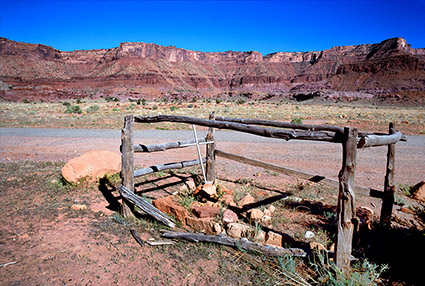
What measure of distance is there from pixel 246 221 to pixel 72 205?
3.24 m

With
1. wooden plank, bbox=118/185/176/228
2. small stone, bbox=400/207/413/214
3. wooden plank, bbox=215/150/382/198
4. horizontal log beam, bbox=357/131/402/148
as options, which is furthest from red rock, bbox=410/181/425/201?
wooden plank, bbox=118/185/176/228

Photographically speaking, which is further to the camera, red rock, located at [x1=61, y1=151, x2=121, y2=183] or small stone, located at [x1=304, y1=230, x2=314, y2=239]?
red rock, located at [x1=61, y1=151, x2=121, y2=183]

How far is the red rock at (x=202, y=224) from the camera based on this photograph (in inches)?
150

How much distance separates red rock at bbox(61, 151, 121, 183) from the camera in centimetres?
581

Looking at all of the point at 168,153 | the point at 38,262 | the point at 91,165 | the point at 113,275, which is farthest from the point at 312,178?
the point at 168,153

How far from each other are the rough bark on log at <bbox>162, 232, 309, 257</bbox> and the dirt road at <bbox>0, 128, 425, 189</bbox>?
3498mm

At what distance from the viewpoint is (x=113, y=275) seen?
9.91 feet

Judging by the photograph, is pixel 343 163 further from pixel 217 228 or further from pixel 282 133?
pixel 217 228

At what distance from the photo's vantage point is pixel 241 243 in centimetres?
333

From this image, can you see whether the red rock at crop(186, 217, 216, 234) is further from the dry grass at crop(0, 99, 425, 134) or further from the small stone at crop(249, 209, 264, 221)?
the dry grass at crop(0, 99, 425, 134)

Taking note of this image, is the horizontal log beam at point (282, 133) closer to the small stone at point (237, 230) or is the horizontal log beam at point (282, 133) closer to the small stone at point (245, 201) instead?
the small stone at point (237, 230)

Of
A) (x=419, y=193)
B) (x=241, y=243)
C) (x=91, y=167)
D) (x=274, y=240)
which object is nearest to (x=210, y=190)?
(x=241, y=243)

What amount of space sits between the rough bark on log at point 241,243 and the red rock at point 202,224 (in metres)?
0.28

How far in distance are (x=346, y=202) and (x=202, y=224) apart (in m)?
2.08
